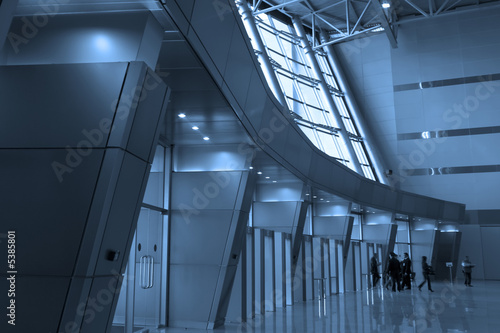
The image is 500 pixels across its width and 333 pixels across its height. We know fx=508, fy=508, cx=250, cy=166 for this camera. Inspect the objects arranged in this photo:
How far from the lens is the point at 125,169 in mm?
5934

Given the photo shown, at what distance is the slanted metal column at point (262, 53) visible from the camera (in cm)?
2471

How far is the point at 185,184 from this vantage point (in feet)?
40.7

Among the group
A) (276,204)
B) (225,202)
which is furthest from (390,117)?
(225,202)

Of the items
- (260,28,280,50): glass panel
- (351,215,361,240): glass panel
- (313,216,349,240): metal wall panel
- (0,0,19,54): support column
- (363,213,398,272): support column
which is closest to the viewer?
(0,0,19,54): support column

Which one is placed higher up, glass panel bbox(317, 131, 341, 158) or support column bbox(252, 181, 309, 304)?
glass panel bbox(317, 131, 341, 158)

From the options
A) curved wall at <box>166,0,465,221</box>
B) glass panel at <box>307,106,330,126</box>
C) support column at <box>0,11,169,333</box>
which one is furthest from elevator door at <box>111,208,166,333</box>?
glass panel at <box>307,106,330,126</box>

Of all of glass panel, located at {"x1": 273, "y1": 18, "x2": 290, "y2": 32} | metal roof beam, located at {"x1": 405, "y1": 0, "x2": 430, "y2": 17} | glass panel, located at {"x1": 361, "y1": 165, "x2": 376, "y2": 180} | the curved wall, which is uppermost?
metal roof beam, located at {"x1": 405, "y1": 0, "x2": 430, "y2": 17}

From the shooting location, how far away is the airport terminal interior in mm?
5707

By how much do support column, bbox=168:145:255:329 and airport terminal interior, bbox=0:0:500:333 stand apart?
34 mm

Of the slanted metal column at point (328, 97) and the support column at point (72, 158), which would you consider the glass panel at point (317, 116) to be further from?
the support column at point (72, 158)

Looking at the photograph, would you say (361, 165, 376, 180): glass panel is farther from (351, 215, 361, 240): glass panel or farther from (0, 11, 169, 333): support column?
(0, 11, 169, 333): support column

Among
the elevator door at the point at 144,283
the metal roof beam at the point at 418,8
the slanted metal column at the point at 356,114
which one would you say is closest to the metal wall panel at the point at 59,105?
the elevator door at the point at 144,283

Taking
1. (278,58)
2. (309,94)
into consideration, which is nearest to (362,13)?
(309,94)

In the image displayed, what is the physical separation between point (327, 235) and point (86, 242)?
18.7 meters
